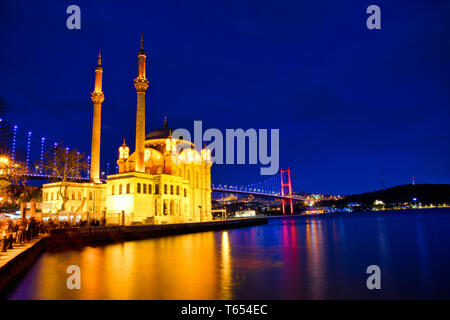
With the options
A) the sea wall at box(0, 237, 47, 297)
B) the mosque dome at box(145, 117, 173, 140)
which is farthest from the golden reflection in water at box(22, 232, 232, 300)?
the mosque dome at box(145, 117, 173, 140)

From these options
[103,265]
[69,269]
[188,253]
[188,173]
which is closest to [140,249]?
[188,253]

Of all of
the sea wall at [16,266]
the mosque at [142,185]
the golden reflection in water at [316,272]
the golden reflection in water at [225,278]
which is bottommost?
the golden reflection in water at [316,272]

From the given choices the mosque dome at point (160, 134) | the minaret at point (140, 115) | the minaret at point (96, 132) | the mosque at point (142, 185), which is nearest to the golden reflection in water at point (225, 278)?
the mosque at point (142, 185)

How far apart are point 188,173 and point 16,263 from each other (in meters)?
35.2

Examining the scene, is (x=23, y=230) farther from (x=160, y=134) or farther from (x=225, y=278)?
(x=160, y=134)

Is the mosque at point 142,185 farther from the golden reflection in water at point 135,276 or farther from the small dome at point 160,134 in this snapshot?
the golden reflection in water at point 135,276

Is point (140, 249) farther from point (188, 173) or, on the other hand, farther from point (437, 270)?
point (188, 173)

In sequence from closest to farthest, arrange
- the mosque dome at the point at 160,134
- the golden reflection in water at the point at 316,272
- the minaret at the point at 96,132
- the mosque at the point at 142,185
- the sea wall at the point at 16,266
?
the sea wall at the point at 16,266, the golden reflection in water at the point at 316,272, the mosque at the point at 142,185, the minaret at the point at 96,132, the mosque dome at the point at 160,134

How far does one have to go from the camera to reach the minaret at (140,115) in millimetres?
35125

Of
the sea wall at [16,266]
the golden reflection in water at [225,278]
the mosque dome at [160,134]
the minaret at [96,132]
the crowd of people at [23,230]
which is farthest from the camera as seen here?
the mosque dome at [160,134]

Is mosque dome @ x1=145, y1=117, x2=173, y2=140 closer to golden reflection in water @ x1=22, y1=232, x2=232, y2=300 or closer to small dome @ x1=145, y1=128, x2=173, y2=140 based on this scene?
small dome @ x1=145, y1=128, x2=173, y2=140

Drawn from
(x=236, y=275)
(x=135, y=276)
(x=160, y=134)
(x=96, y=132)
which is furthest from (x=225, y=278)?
(x=160, y=134)

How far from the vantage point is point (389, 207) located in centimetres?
13812
